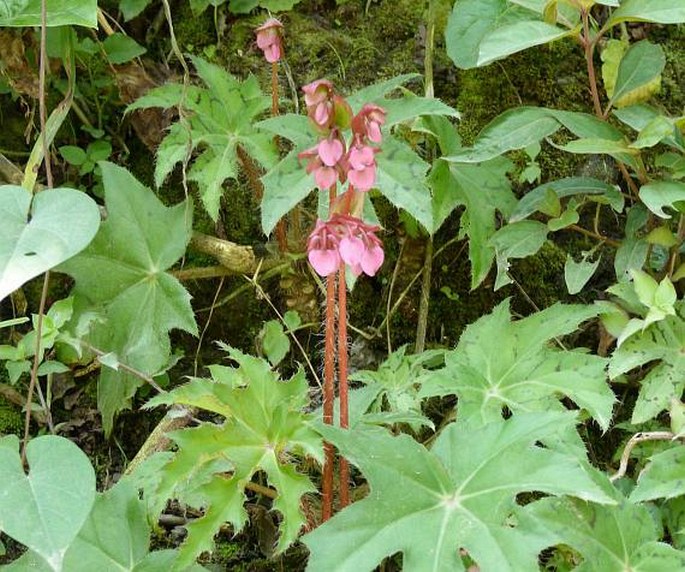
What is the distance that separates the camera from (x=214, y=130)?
2148 millimetres

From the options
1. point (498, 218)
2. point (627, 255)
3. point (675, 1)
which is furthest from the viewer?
point (498, 218)

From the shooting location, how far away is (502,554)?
4.56 ft

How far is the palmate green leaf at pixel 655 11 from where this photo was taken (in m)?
1.80

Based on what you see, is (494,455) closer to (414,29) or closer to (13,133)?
(414,29)

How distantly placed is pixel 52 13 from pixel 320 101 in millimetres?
831

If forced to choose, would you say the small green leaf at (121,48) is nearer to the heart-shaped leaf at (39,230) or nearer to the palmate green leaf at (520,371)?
the heart-shaped leaf at (39,230)

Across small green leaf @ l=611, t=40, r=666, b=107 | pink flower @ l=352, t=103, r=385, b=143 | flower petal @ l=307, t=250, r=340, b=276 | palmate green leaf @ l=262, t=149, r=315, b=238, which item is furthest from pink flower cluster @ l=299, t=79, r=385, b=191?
small green leaf @ l=611, t=40, r=666, b=107

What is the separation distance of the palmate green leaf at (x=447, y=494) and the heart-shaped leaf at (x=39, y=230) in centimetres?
49

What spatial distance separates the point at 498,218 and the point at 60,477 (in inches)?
52.3

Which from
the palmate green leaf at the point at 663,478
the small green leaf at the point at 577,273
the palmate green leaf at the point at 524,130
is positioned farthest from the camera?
the small green leaf at the point at 577,273

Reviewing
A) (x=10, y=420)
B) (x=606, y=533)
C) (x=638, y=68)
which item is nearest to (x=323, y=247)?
(x=606, y=533)


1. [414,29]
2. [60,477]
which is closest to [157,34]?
[414,29]

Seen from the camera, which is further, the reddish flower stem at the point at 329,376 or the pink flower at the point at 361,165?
the reddish flower stem at the point at 329,376

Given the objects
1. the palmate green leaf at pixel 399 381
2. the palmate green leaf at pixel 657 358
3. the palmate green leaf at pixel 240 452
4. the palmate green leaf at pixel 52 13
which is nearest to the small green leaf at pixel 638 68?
the palmate green leaf at pixel 657 358
